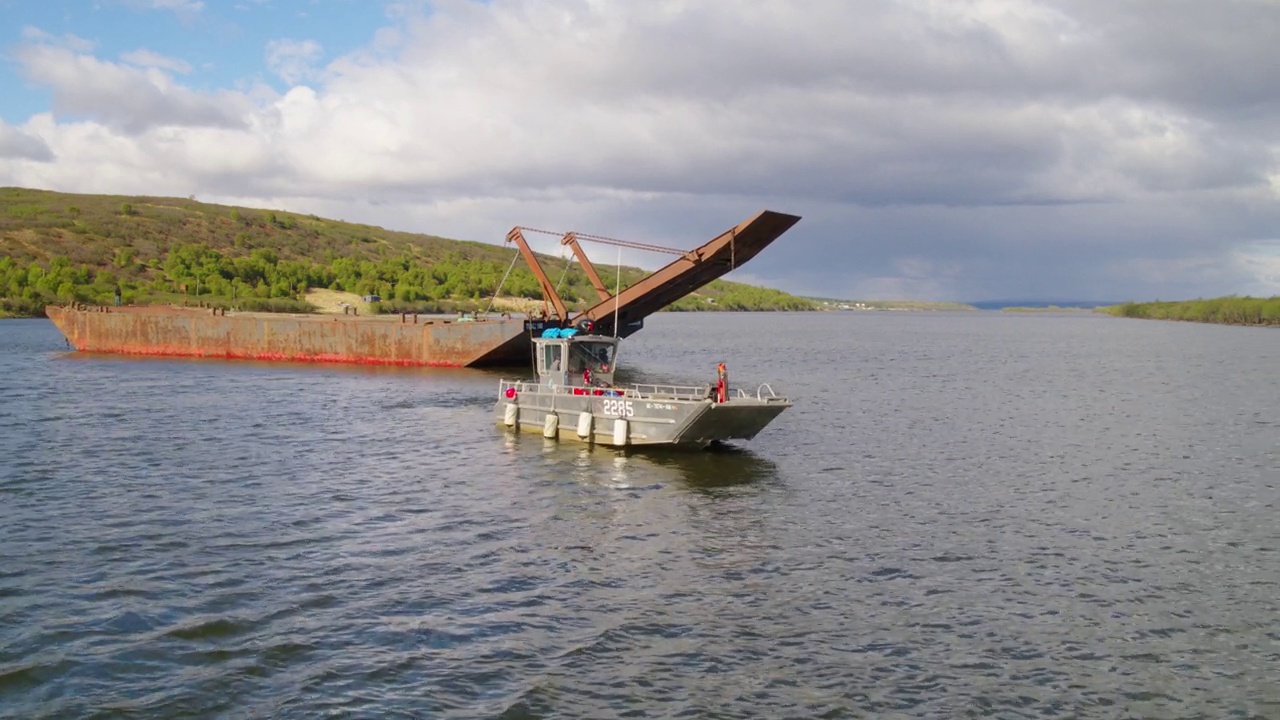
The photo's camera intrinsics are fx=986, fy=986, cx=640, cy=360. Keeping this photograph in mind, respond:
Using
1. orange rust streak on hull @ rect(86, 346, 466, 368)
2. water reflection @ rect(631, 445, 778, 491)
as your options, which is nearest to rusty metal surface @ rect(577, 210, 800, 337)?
water reflection @ rect(631, 445, 778, 491)

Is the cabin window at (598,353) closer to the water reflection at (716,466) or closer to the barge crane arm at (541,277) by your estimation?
the water reflection at (716,466)

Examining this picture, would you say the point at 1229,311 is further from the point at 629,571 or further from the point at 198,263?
the point at 629,571

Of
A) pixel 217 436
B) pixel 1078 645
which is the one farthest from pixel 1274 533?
pixel 217 436

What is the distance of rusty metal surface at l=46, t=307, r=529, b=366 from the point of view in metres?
55.5

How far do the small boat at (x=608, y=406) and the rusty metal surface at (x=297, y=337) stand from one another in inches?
841

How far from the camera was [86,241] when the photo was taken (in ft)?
Answer: 440

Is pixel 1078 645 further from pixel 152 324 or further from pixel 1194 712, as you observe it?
pixel 152 324

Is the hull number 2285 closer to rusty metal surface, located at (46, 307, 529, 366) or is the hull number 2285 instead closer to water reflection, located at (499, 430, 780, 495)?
water reflection, located at (499, 430, 780, 495)

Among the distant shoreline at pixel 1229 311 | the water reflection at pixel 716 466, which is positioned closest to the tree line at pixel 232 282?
the water reflection at pixel 716 466

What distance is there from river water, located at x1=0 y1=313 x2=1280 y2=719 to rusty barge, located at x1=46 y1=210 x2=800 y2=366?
1214cm

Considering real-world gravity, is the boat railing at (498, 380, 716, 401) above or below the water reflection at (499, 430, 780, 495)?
above

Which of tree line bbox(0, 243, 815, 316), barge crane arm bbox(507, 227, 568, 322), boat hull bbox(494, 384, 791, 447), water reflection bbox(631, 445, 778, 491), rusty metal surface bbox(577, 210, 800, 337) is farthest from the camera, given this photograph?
tree line bbox(0, 243, 815, 316)

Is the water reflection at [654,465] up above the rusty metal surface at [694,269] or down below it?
below

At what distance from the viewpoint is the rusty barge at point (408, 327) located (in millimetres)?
44469
